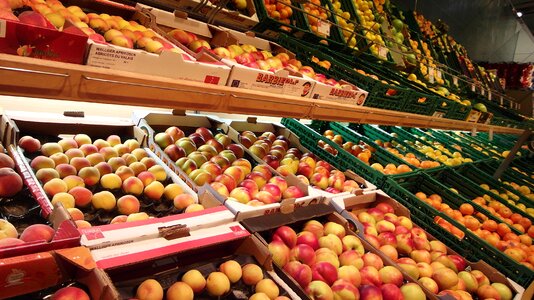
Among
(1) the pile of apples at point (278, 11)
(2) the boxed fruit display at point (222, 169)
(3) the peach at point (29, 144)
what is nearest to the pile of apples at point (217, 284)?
(2) the boxed fruit display at point (222, 169)

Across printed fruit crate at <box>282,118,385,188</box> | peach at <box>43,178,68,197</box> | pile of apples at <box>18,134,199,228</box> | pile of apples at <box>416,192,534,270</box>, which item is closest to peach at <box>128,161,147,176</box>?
pile of apples at <box>18,134,199,228</box>

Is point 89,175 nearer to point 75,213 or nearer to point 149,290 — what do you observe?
point 75,213

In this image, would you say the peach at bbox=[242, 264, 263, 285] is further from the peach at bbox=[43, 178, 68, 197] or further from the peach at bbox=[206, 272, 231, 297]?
the peach at bbox=[43, 178, 68, 197]

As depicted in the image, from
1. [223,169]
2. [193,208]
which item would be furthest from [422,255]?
[193,208]

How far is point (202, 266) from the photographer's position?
53.6 inches

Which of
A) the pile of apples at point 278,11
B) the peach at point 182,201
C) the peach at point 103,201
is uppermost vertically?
the pile of apples at point 278,11

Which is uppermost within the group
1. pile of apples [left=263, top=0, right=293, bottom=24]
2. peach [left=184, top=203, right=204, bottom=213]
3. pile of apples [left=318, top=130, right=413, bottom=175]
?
pile of apples [left=263, top=0, right=293, bottom=24]

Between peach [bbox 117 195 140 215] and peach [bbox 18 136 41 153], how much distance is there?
0.48 m

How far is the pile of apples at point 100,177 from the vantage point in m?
1.46

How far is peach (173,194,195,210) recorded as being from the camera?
1612 millimetres

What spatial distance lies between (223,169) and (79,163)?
71 cm

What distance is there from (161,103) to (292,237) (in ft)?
2.74

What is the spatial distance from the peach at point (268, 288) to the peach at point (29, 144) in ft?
3.76

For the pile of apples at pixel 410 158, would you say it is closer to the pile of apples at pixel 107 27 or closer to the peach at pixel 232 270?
the peach at pixel 232 270
